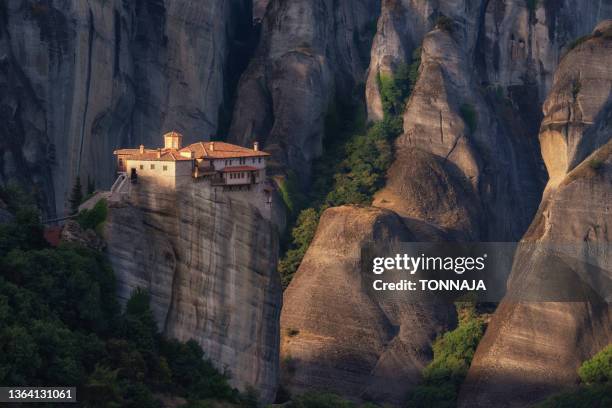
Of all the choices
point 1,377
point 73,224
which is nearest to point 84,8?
point 73,224

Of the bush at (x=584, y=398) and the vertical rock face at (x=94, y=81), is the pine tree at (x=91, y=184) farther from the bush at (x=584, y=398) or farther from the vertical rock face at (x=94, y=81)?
the bush at (x=584, y=398)

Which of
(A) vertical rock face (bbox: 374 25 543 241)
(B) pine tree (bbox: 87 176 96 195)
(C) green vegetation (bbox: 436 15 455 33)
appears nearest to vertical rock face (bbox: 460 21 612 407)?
(A) vertical rock face (bbox: 374 25 543 241)

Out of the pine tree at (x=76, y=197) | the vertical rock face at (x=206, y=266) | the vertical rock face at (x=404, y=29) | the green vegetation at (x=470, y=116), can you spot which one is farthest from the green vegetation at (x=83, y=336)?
the vertical rock face at (x=404, y=29)

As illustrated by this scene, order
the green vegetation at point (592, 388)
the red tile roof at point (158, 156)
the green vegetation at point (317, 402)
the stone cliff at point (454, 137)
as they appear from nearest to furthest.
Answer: the red tile roof at point (158, 156) < the green vegetation at point (317, 402) < the green vegetation at point (592, 388) < the stone cliff at point (454, 137)

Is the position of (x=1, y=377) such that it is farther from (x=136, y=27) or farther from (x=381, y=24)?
(x=381, y=24)

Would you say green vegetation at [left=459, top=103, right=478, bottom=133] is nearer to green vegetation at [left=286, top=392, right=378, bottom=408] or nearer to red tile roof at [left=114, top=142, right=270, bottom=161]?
green vegetation at [left=286, top=392, right=378, bottom=408]

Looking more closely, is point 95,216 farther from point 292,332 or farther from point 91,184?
point 292,332
